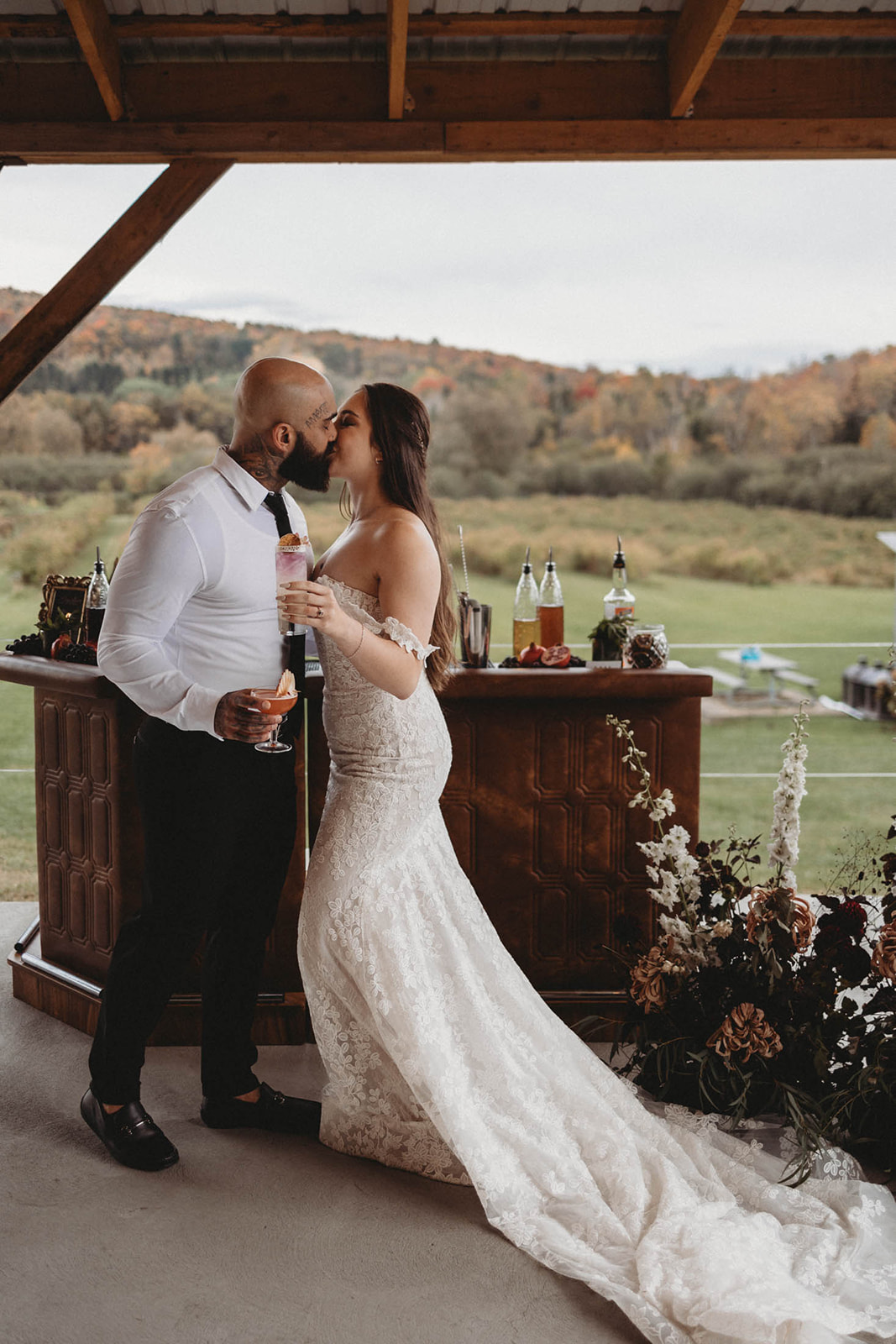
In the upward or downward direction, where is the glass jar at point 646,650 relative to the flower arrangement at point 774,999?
upward

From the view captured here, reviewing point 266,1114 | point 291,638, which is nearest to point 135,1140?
point 266,1114

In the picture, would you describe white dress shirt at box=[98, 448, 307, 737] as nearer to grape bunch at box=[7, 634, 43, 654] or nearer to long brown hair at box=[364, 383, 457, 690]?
long brown hair at box=[364, 383, 457, 690]

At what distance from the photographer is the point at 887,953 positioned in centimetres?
251

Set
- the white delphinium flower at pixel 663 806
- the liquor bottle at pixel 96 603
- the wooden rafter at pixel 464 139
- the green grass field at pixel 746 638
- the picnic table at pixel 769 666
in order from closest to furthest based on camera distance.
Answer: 1. the white delphinium flower at pixel 663 806
2. the liquor bottle at pixel 96 603
3. the wooden rafter at pixel 464 139
4. the green grass field at pixel 746 638
5. the picnic table at pixel 769 666

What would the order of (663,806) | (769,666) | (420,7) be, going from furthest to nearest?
1. (769,666)
2. (420,7)
3. (663,806)

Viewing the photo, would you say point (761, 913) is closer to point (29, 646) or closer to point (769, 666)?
point (29, 646)

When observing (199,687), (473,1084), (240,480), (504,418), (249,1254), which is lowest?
(249,1254)

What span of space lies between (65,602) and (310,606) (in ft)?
5.37

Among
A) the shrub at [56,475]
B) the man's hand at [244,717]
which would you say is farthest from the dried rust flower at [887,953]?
the shrub at [56,475]

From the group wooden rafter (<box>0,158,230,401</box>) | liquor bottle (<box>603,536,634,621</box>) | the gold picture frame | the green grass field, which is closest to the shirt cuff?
the gold picture frame

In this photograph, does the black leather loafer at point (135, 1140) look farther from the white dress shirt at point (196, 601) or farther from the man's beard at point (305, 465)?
the man's beard at point (305, 465)

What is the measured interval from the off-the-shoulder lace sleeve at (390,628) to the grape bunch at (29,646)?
1.46 m

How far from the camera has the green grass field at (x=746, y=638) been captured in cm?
1335

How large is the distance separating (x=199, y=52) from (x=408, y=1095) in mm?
3331
